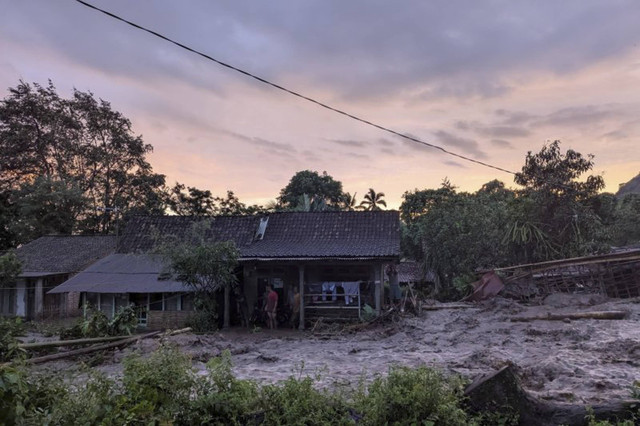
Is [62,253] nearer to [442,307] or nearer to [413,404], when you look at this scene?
[442,307]

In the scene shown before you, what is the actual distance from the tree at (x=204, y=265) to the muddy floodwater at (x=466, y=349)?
1702 millimetres

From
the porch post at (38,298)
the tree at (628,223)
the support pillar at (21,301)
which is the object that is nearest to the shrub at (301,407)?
the porch post at (38,298)

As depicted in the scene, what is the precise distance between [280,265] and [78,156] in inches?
837

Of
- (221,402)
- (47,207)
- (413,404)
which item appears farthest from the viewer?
(47,207)

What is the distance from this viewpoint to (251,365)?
36.7ft

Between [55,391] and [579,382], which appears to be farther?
[579,382]

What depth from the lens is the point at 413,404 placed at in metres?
4.91

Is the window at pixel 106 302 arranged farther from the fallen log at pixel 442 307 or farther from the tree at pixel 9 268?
the fallen log at pixel 442 307

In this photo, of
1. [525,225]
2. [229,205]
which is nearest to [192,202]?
[229,205]

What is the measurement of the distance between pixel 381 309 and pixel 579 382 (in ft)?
33.9

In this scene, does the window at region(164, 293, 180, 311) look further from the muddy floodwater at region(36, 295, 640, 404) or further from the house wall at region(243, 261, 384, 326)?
the muddy floodwater at region(36, 295, 640, 404)

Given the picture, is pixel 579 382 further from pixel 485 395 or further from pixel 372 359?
pixel 372 359

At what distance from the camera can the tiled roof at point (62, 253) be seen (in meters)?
24.4

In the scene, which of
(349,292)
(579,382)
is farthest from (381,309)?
(579,382)
